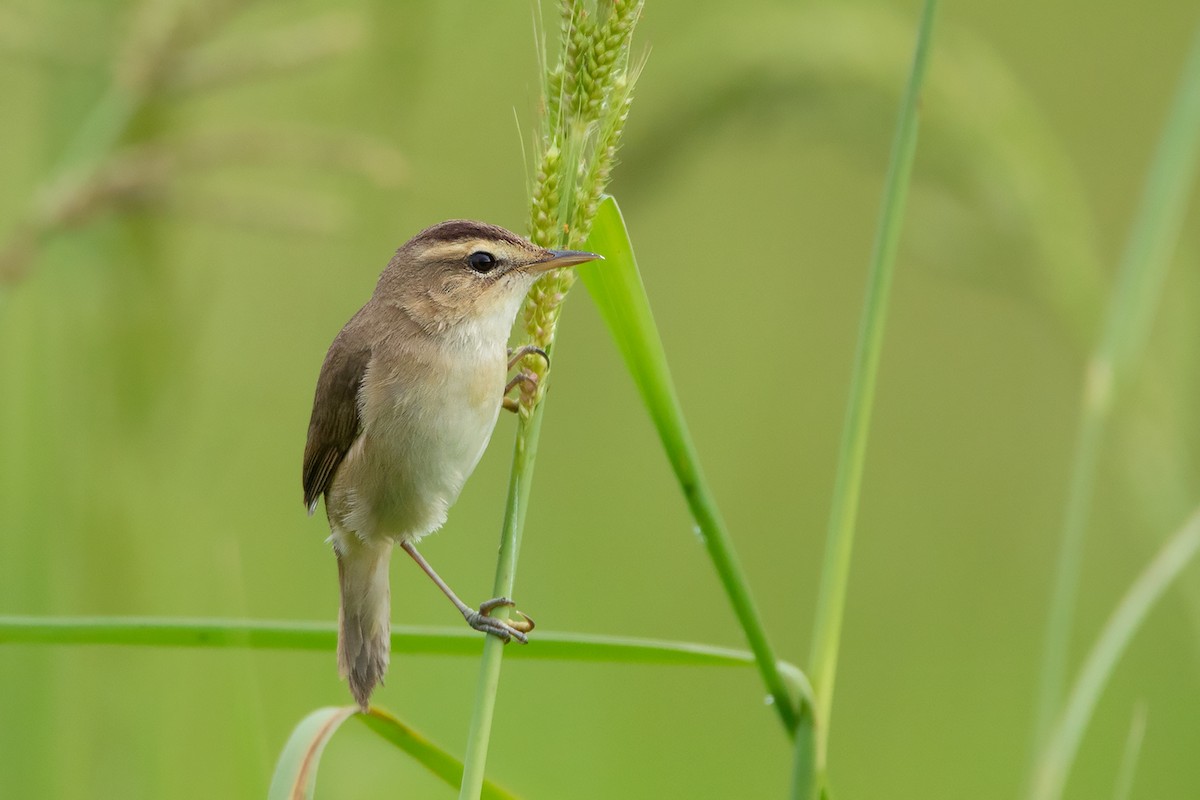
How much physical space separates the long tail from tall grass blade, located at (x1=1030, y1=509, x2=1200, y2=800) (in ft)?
3.39

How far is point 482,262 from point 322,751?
112 cm

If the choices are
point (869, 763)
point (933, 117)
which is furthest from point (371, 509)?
point (869, 763)

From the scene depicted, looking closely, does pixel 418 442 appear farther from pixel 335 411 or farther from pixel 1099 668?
pixel 1099 668

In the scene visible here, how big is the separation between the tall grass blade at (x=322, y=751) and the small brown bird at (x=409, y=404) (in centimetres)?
45

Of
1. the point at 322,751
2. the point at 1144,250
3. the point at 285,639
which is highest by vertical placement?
the point at 1144,250

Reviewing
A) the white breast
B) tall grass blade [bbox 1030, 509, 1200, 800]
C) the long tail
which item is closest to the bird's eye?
the white breast

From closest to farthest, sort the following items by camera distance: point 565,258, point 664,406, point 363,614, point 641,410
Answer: point 664,406, point 565,258, point 363,614, point 641,410

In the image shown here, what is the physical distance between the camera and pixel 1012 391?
19.5 ft

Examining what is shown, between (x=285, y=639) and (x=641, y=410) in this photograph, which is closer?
(x=285, y=639)

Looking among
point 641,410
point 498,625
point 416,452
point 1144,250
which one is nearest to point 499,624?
point 498,625

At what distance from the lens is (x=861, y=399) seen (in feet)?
5.58

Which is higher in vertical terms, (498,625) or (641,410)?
(641,410)

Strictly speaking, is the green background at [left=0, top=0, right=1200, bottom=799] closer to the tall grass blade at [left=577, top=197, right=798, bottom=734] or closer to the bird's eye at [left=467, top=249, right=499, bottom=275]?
the tall grass blade at [left=577, top=197, right=798, bottom=734]

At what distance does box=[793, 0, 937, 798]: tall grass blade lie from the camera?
168cm
